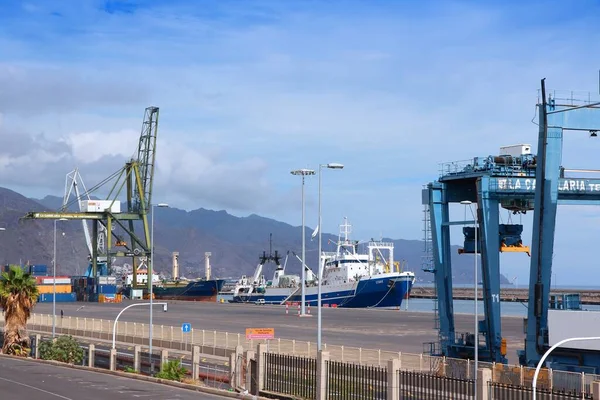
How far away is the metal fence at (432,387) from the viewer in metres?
23.9

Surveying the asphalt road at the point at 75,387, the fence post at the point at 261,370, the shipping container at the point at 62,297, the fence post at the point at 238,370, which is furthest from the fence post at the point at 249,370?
the shipping container at the point at 62,297

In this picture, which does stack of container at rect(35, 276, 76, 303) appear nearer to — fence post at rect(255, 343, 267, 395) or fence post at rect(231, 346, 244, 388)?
fence post at rect(231, 346, 244, 388)

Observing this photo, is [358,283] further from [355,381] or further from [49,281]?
[355,381]

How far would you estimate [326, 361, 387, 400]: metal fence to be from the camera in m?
26.1

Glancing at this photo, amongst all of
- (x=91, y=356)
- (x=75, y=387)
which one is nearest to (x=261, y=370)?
(x=75, y=387)

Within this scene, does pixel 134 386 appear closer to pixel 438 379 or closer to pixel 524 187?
pixel 438 379

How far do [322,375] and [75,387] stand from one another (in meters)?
11.2

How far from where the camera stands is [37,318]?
Answer: 225ft

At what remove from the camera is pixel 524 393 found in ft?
73.2

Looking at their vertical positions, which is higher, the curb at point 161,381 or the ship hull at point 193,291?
the curb at point 161,381

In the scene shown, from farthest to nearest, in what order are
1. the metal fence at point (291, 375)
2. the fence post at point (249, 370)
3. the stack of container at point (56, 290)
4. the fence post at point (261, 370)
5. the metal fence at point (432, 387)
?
the stack of container at point (56, 290) < the fence post at point (249, 370) < the fence post at point (261, 370) < the metal fence at point (291, 375) < the metal fence at point (432, 387)

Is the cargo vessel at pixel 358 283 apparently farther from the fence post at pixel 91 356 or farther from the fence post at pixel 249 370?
the fence post at pixel 249 370

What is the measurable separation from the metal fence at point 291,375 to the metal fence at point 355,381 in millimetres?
905

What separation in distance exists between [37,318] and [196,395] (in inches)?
1616
